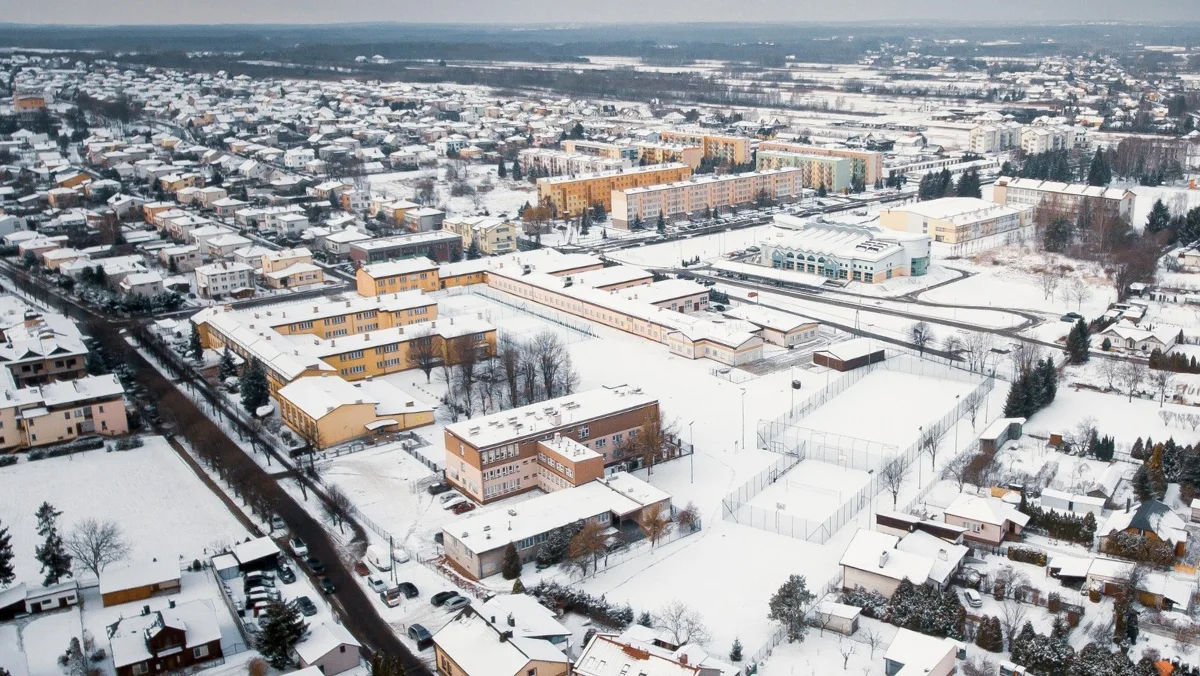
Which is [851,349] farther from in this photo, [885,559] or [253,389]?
[253,389]

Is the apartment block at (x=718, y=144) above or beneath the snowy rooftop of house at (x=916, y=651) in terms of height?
above

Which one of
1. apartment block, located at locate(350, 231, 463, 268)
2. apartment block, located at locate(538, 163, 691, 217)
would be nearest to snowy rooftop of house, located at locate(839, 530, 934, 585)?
apartment block, located at locate(350, 231, 463, 268)

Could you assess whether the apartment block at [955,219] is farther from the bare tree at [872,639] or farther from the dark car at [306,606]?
the dark car at [306,606]

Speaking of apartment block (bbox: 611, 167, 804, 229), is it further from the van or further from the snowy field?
the van

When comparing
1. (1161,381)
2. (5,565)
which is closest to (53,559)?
(5,565)

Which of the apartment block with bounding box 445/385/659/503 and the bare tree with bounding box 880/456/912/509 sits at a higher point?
the apartment block with bounding box 445/385/659/503

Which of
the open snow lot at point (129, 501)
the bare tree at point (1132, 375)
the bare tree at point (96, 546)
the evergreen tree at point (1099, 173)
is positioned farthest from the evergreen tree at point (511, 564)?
the evergreen tree at point (1099, 173)
